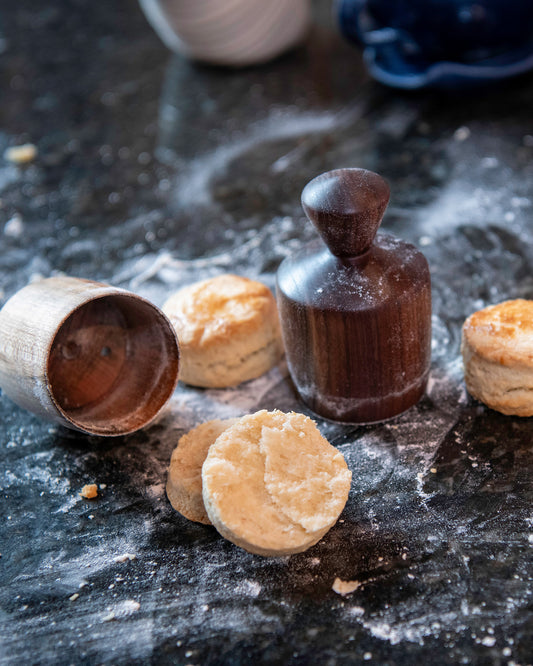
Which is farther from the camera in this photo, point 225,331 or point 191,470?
point 225,331

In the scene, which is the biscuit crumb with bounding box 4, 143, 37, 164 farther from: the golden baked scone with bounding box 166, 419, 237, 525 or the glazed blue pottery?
the golden baked scone with bounding box 166, 419, 237, 525

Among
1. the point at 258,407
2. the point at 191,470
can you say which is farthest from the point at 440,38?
the point at 191,470

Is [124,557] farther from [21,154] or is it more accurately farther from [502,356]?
[21,154]

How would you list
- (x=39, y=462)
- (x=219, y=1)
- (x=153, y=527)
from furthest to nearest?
(x=219, y=1), (x=39, y=462), (x=153, y=527)

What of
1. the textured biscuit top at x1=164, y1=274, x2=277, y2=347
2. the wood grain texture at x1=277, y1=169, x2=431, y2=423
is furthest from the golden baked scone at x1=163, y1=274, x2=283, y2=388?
the wood grain texture at x1=277, y1=169, x2=431, y2=423

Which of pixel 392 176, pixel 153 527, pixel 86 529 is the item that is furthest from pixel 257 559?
pixel 392 176

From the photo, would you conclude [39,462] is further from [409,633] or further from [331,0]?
[331,0]

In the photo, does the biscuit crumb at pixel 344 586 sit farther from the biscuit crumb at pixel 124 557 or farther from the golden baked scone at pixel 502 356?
the golden baked scone at pixel 502 356
